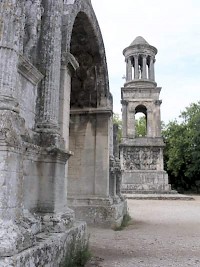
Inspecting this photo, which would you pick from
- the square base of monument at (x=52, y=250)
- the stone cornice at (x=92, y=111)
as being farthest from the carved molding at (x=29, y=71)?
the stone cornice at (x=92, y=111)

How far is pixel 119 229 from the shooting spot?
8.75 meters

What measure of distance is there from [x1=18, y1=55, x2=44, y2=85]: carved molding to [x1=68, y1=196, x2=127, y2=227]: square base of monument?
495 centimetres

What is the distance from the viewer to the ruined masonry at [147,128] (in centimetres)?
2453

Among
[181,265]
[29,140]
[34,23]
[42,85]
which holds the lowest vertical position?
[181,265]

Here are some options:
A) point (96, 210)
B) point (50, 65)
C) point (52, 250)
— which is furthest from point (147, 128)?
point (52, 250)

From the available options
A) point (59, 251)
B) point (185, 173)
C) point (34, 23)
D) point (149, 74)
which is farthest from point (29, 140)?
point (185, 173)

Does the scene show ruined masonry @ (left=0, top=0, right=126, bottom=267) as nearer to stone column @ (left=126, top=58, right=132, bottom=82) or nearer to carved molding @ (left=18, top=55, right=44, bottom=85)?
carved molding @ (left=18, top=55, right=44, bottom=85)

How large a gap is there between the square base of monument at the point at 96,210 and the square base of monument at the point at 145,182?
1500cm

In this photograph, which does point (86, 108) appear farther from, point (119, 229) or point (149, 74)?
point (149, 74)

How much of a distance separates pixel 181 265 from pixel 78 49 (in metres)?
6.12

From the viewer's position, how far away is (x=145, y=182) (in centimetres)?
2441

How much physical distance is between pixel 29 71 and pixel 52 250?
2376 millimetres

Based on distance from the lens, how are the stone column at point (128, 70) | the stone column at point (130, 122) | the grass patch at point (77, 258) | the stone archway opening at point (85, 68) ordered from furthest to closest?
1. the stone column at point (128, 70)
2. the stone column at point (130, 122)
3. the stone archway opening at point (85, 68)
4. the grass patch at point (77, 258)

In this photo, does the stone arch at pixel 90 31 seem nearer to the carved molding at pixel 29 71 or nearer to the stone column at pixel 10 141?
the carved molding at pixel 29 71
